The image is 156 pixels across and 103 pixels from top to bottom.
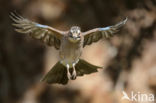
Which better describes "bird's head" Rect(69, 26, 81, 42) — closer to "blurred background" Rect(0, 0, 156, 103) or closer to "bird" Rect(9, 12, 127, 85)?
"bird" Rect(9, 12, 127, 85)

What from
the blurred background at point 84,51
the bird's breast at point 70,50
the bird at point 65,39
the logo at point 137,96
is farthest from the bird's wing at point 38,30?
the logo at point 137,96

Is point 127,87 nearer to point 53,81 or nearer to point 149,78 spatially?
point 149,78

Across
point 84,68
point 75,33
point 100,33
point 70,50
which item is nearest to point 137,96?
point 84,68

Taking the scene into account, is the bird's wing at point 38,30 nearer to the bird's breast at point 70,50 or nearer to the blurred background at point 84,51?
the bird's breast at point 70,50

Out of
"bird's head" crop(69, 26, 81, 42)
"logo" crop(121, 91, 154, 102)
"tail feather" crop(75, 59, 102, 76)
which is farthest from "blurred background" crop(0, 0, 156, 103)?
"bird's head" crop(69, 26, 81, 42)

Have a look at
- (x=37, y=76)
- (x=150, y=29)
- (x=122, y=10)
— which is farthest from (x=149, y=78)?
(x=37, y=76)
